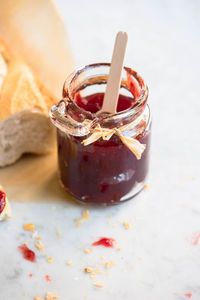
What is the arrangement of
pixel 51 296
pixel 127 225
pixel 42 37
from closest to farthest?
pixel 51 296
pixel 127 225
pixel 42 37

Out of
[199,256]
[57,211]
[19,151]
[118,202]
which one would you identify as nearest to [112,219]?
[118,202]

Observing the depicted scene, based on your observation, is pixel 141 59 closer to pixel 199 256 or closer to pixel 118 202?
pixel 118 202

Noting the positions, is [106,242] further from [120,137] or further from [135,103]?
[135,103]

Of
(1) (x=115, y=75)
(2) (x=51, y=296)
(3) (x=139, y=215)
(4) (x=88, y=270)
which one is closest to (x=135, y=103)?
(1) (x=115, y=75)

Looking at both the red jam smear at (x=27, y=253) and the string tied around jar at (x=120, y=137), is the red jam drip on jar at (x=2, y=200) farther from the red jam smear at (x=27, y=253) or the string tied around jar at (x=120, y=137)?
the string tied around jar at (x=120, y=137)

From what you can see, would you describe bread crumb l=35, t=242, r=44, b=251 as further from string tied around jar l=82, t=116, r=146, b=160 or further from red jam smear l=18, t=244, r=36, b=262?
string tied around jar l=82, t=116, r=146, b=160
